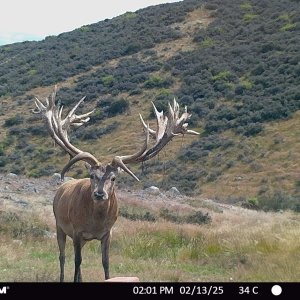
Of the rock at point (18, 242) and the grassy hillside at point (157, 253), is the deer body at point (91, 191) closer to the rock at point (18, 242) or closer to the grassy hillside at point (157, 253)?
the grassy hillside at point (157, 253)

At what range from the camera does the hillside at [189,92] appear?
39.5 metres

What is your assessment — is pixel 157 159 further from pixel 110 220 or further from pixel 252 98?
pixel 110 220

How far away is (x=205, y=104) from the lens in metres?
49.2

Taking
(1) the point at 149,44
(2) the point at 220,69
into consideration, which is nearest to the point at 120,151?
(2) the point at 220,69

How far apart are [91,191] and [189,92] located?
4238 centimetres

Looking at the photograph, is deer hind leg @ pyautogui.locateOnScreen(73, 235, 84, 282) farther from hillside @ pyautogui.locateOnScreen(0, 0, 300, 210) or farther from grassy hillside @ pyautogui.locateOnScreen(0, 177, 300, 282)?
hillside @ pyautogui.locateOnScreen(0, 0, 300, 210)

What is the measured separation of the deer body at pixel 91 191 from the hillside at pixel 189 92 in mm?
20979

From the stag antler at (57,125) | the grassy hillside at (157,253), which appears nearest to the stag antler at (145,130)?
the stag antler at (57,125)

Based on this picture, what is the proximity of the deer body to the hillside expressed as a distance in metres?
21.0

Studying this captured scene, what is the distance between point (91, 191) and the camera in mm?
9781

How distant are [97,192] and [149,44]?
54.3m

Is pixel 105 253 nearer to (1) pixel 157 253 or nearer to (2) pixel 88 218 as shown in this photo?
(2) pixel 88 218

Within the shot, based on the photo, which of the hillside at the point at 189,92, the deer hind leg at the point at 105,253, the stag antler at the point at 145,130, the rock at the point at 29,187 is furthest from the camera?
the hillside at the point at 189,92
